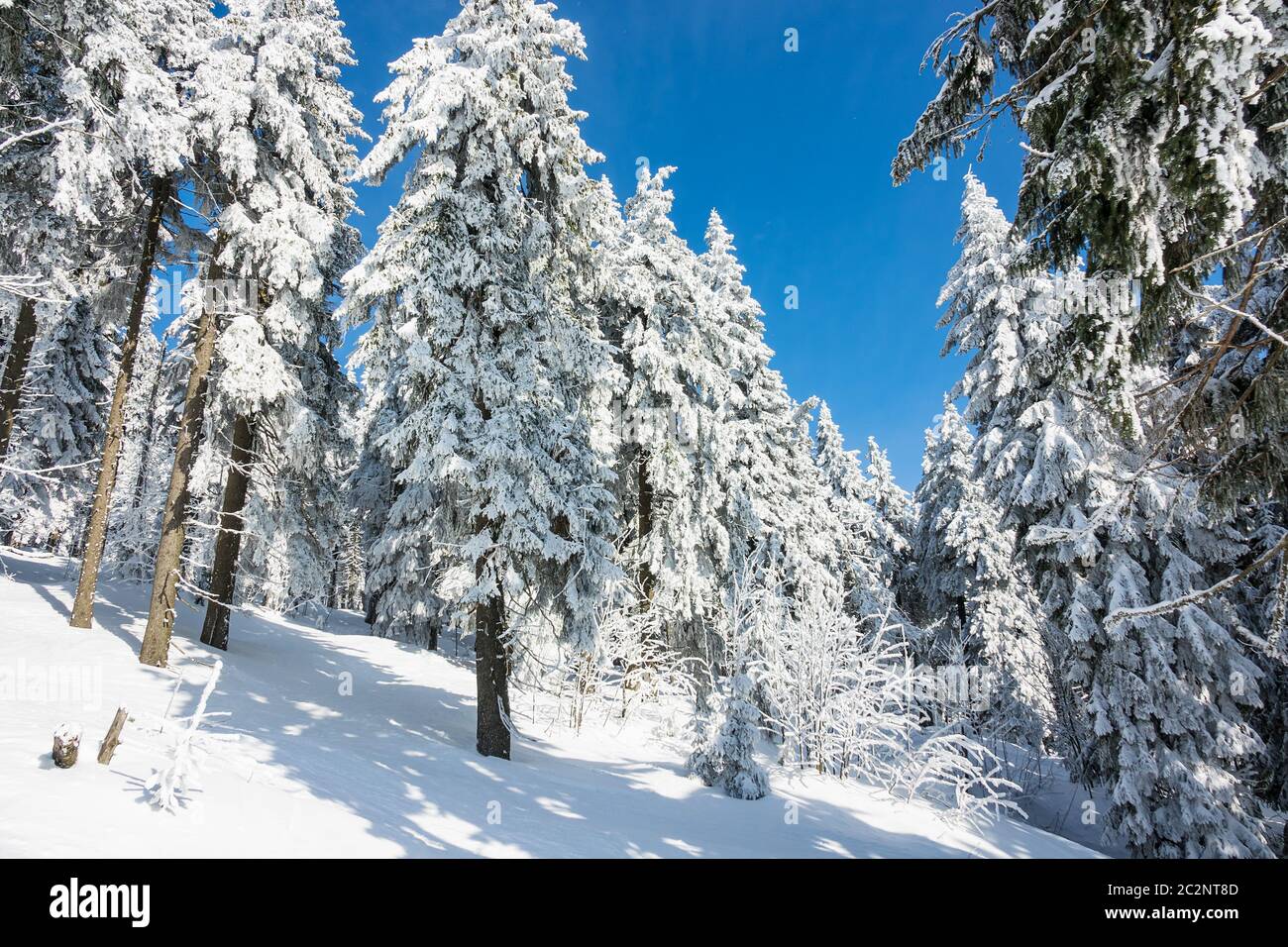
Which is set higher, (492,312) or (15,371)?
(492,312)

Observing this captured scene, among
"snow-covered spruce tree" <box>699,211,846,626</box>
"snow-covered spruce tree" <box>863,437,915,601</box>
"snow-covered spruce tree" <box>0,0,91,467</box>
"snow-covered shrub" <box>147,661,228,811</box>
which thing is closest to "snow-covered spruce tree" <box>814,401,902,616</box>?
"snow-covered spruce tree" <box>863,437,915,601</box>

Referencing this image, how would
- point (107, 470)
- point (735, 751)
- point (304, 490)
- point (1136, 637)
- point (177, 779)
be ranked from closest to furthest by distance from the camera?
point (177, 779) → point (735, 751) → point (1136, 637) → point (107, 470) → point (304, 490)

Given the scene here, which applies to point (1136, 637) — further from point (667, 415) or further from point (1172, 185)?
point (1172, 185)

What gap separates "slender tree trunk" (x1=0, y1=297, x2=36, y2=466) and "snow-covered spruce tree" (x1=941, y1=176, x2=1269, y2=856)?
66.2 ft

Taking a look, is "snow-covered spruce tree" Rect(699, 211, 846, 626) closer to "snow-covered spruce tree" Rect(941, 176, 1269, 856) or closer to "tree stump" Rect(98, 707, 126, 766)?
"snow-covered spruce tree" Rect(941, 176, 1269, 856)

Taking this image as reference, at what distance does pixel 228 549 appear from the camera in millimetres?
14273

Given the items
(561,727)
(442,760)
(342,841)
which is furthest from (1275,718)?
(342,841)

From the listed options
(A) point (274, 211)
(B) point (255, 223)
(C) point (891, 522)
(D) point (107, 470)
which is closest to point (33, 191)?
(B) point (255, 223)

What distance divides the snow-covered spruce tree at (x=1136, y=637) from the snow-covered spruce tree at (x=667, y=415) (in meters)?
7.16

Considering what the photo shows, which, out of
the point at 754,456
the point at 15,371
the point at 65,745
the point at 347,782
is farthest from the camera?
the point at 754,456

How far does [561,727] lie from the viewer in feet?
48.7

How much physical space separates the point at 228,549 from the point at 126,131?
8.63 meters

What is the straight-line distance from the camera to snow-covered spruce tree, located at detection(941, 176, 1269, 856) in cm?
1120
